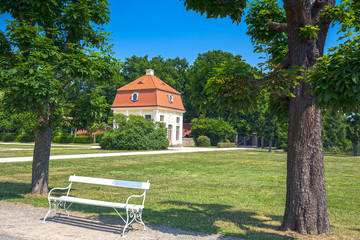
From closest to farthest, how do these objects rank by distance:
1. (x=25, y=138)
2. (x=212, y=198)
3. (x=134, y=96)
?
(x=212, y=198) < (x=134, y=96) < (x=25, y=138)

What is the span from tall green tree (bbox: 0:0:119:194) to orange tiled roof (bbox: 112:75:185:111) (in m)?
30.9

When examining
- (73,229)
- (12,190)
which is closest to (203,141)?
(12,190)

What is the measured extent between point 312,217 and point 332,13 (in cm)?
361

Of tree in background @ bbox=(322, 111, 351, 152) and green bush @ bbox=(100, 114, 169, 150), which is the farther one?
tree in background @ bbox=(322, 111, 351, 152)

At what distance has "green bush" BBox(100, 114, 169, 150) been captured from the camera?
1179 inches

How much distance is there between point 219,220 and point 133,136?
23.9 m

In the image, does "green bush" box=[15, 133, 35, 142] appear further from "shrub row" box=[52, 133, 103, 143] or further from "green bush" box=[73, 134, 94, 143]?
"green bush" box=[73, 134, 94, 143]

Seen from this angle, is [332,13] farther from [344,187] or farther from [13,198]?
[13,198]

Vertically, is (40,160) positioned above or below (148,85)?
below

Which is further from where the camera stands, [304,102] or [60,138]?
[60,138]

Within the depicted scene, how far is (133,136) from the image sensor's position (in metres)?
29.9

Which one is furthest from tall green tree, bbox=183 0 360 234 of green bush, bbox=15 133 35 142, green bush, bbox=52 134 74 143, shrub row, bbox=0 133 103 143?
green bush, bbox=15 133 35 142

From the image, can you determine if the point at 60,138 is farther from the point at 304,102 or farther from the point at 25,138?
the point at 304,102

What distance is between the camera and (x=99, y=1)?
8.66m
